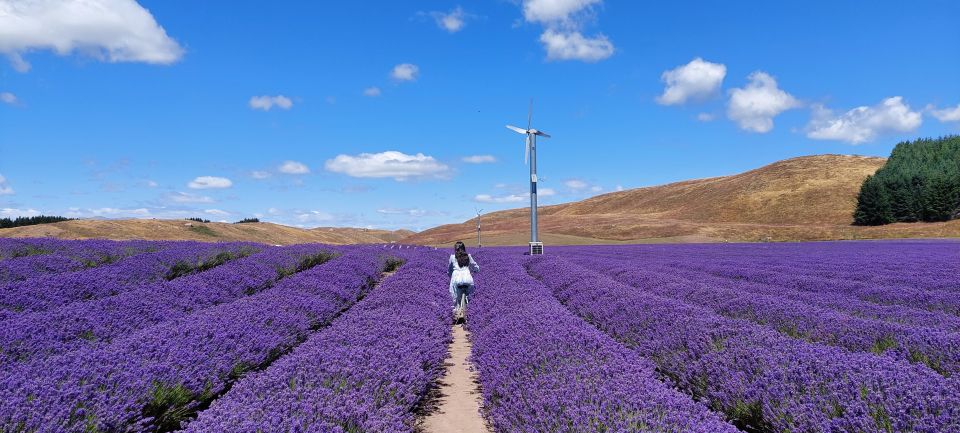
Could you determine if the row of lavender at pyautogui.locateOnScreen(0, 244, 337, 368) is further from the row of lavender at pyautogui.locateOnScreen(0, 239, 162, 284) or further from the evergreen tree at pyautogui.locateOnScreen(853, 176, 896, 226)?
the evergreen tree at pyautogui.locateOnScreen(853, 176, 896, 226)

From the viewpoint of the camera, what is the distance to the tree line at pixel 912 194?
64438mm

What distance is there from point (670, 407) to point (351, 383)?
7.21 ft

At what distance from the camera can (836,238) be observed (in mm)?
58406

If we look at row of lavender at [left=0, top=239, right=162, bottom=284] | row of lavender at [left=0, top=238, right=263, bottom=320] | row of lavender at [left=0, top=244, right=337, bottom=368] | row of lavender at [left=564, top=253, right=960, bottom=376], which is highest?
row of lavender at [left=0, top=239, right=162, bottom=284]

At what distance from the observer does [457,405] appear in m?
5.22

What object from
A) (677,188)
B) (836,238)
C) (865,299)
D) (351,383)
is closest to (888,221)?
(836,238)

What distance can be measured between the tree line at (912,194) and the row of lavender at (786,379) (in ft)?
255

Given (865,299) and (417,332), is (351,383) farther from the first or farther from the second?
(865,299)

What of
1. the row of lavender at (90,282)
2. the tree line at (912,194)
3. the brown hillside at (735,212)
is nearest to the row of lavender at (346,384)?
the row of lavender at (90,282)

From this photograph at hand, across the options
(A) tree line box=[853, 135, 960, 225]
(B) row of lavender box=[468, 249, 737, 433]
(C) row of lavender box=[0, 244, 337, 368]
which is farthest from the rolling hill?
(B) row of lavender box=[468, 249, 737, 433]

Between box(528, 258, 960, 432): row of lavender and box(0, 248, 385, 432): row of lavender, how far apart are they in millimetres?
4030

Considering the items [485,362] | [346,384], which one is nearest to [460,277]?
[485,362]

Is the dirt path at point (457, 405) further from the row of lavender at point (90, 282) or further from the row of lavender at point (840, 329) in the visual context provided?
the row of lavender at point (90, 282)

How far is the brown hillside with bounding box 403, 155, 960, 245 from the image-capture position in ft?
204
